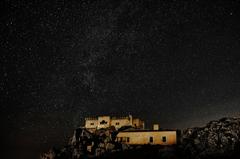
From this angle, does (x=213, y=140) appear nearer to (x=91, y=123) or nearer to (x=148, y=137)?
(x=148, y=137)

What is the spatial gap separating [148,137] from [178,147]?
10.4m

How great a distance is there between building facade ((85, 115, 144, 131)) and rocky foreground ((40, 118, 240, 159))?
10.4 meters

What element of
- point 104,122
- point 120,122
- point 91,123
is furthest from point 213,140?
point 91,123

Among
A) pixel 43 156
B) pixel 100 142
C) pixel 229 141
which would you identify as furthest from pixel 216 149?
pixel 43 156

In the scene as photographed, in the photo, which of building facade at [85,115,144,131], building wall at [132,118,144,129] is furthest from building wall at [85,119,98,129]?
building wall at [132,118,144,129]

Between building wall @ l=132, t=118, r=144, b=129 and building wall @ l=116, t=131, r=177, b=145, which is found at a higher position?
building wall @ l=132, t=118, r=144, b=129

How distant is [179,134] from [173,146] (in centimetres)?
821

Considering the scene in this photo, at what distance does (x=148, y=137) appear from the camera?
80.5 m

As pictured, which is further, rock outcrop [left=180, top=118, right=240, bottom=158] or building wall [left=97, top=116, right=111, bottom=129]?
building wall [left=97, top=116, right=111, bottom=129]

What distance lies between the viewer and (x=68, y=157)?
84062 mm

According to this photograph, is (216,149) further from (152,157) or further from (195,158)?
(152,157)

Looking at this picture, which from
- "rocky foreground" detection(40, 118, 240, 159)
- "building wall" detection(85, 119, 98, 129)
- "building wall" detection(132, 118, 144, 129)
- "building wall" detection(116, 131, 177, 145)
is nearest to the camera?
"rocky foreground" detection(40, 118, 240, 159)

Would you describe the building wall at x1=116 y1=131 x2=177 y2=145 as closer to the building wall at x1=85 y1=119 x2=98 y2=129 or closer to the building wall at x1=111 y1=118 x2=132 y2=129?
the building wall at x1=111 y1=118 x2=132 y2=129

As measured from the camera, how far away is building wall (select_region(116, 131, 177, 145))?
78700 millimetres
